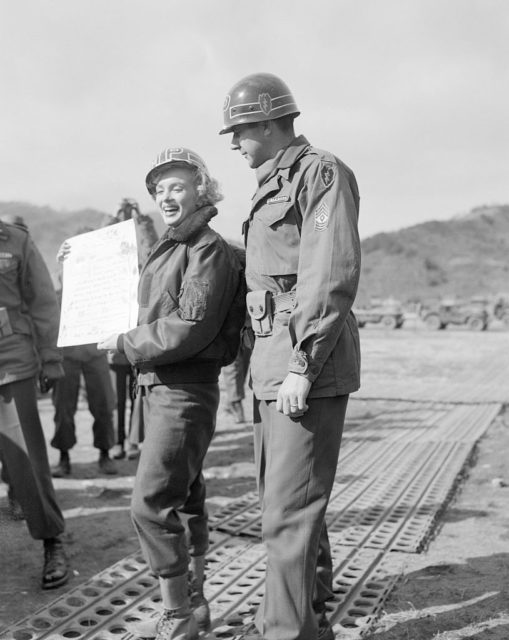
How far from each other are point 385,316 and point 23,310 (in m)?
27.1

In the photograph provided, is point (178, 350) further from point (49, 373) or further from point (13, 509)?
point (13, 509)

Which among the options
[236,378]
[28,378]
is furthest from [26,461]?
[236,378]

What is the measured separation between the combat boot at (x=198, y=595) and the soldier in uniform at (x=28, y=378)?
83cm

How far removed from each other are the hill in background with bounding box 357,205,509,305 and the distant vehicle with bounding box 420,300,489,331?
25876mm

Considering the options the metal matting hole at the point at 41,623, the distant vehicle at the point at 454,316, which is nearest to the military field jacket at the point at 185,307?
the metal matting hole at the point at 41,623

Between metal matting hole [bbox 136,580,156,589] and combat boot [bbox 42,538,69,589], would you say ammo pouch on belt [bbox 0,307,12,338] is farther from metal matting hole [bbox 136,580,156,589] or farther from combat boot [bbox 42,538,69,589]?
metal matting hole [bbox 136,580,156,589]

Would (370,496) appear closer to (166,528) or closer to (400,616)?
(400,616)

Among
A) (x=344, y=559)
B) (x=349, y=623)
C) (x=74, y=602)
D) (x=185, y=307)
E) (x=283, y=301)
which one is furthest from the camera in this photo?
(x=344, y=559)

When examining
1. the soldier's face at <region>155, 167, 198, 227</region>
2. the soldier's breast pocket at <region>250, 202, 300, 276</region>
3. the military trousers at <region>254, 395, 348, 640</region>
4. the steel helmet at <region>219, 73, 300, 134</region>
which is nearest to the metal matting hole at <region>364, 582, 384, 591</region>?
the military trousers at <region>254, 395, 348, 640</region>

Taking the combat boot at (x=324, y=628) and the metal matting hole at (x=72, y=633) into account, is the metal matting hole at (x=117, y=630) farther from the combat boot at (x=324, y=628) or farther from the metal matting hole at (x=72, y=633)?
the combat boot at (x=324, y=628)

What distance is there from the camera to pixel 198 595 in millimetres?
3223

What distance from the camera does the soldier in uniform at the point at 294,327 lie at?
2.46 m

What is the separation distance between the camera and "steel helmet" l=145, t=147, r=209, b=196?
9.98 ft

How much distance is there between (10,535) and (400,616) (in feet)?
7.80
